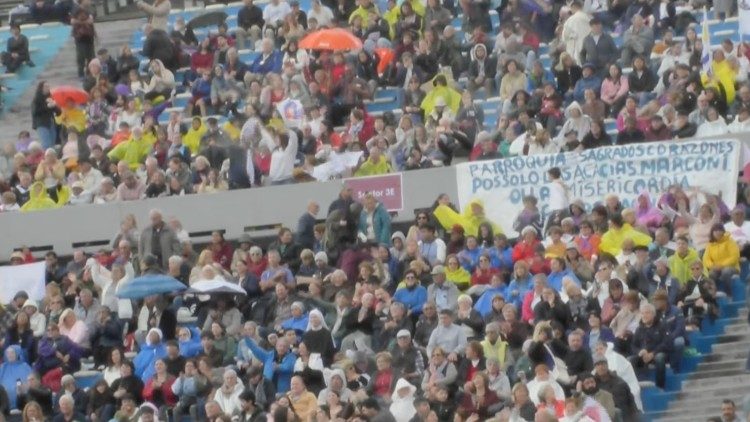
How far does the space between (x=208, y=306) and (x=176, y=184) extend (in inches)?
144

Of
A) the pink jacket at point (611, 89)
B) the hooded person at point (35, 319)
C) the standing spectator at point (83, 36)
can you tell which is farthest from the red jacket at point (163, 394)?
the standing spectator at point (83, 36)

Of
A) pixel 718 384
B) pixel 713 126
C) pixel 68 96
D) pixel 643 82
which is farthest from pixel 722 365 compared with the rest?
pixel 68 96

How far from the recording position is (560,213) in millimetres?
35125

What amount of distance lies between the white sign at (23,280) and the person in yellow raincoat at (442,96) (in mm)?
5312

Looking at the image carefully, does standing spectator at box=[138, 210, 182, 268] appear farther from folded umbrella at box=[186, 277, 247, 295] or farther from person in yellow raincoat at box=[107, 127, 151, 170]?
person in yellow raincoat at box=[107, 127, 151, 170]

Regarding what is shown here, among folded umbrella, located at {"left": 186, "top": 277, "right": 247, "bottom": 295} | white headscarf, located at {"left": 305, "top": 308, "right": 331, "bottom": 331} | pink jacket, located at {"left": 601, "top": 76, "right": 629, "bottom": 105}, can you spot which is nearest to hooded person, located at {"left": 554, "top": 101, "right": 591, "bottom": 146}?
pink jacket, located at {"left": 601, "top": 76, "right": 629, "bottom": 105}

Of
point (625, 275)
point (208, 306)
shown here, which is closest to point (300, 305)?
point (208, 306)

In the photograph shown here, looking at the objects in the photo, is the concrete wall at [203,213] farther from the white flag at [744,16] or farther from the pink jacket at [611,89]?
the white flag at [744,16]

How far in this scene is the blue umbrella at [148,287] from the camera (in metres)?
35.1

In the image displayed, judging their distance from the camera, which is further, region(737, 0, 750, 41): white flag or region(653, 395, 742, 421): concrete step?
region(737, 0, 750, 41): white flag

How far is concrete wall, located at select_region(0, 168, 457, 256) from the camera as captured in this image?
Result: 36938 mm

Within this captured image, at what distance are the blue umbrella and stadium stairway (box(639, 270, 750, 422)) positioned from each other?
6406 millimetres

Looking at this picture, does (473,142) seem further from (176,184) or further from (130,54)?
(130,54)

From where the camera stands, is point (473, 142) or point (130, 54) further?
point (130, 54)
